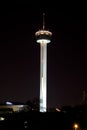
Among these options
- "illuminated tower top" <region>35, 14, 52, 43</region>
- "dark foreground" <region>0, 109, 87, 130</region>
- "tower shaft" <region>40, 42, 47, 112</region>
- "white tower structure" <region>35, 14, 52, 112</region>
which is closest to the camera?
"dark foreground" <region>0, 109, 87, 130</region>

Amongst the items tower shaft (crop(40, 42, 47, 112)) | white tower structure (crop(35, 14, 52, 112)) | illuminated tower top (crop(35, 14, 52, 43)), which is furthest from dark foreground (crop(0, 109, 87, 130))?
illuminated tower top (crop(35, 14, 52, 43))

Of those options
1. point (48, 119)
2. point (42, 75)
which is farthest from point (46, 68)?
point (48, 119)

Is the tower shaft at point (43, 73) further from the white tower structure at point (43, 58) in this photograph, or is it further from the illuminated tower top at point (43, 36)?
the illuminated tower top at point (43, 36)

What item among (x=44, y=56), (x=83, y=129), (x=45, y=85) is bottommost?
(x=83, y=129)

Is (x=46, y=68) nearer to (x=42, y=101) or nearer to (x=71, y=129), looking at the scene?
Answer: (x=42, y=101)

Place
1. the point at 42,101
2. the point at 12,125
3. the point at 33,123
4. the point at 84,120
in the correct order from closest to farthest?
the point at 12,125
the point at 33,123
the point at 84,120
the point at 42,101

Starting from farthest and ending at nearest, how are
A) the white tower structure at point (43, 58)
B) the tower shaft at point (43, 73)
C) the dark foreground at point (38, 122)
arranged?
the white tower structure at point (43, 58), the tower shaft at point (43, 73), the dark foreground at point (38, 122)

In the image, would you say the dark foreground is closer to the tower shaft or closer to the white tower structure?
the tower shaft

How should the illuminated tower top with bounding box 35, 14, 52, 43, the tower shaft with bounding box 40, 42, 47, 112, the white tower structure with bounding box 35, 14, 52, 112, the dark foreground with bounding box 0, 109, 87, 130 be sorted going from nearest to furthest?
the dark foreground with bounding box 0, 109, 87, 130 → the tower shaft with bounding box 40, 42, 47, 112 → the white tower structure with bounding box 35, 14, 52, 112 → the illuminated tower top with bounding box 35, 14, 52, 43

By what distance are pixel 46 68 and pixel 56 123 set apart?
211ft

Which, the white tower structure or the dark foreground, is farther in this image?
the white tower structure

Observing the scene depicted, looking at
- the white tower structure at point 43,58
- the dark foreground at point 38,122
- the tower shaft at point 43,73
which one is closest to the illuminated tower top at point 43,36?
the white tower structure at point 43,58

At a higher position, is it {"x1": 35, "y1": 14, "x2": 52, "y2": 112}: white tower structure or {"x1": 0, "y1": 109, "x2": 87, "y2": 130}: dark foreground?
{"x1": 35, "y1": 14, "x2": 52, "y2": 112}: white tower structure

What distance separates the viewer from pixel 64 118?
29.9 meters
